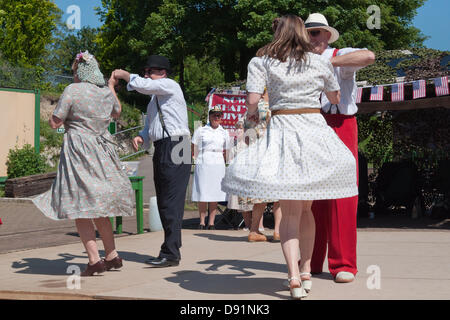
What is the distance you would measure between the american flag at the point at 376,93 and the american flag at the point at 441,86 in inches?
33.9

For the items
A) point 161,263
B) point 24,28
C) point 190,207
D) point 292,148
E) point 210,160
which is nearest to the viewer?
point 292,148

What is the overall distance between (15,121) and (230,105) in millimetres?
11783

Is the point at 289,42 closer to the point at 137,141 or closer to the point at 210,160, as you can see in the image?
the point at 137,141

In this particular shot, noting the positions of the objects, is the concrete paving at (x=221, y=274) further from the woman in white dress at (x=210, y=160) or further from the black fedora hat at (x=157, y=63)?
the woman in white dress at (x=210, y=160)

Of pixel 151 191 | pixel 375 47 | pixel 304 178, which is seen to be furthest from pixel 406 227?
pixel 375 47

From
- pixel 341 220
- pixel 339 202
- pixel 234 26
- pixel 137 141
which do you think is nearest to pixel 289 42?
pixel 339 202

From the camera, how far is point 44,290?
5203 millimetres

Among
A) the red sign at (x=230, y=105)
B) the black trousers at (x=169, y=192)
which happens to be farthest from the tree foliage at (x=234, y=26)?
the black trousers at (x=169, y=192)

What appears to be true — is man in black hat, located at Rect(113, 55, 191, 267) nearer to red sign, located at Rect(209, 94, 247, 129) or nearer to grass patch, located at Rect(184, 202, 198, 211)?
red sign, located at Rect(209, 94, 247, 129)

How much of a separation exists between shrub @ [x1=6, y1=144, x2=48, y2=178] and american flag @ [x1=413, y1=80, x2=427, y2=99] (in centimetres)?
1366

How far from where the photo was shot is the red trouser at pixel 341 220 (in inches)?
210

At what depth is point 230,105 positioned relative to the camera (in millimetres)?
12625

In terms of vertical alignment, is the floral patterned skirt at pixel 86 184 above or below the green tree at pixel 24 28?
Answer: below

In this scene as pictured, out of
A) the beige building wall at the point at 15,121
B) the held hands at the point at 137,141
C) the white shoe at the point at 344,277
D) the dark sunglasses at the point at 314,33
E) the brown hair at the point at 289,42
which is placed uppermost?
the beige building wall at the point at 15,121
